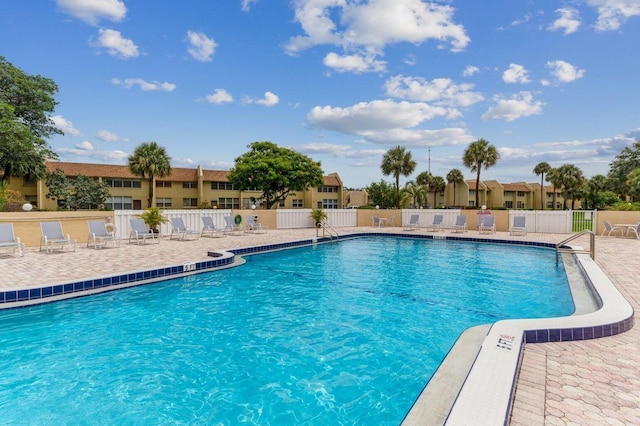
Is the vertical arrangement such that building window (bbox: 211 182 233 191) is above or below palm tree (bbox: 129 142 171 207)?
below

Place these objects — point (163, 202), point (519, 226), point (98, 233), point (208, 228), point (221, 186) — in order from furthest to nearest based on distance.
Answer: point (221, 186) < point (163, 202) < point (519, 226) < point (208, 228) < point (98, 233)

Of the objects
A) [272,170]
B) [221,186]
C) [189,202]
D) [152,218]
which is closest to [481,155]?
[272,170]

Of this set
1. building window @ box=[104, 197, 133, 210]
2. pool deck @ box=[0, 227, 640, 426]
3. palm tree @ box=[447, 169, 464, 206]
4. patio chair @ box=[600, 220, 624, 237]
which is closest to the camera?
pool deck @ box=[0, 227, 640, 426]

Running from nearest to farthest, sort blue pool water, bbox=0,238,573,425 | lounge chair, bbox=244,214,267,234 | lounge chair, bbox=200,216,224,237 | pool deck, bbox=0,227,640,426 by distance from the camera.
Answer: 1. pool deck, bbox=0,227,640,426
2. blue pool water, bbox=0,238,573,425
3. lounge chair, bbox=200,216,224,237
4. lounge chair, bbox=244,214,267,234

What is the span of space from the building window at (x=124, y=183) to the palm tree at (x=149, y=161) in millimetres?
4379

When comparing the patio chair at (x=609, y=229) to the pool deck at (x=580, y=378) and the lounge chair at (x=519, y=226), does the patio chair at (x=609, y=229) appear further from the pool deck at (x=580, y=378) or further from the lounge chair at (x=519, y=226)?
the pool deck at (x=580, y=378)

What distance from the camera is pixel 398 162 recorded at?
41.6m

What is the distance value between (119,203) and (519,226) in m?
37.3

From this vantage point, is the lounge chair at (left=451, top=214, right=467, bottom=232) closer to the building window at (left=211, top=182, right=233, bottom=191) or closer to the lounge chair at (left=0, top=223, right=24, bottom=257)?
the lounge chair at (left=0, top=223, right=24, bottom=257)

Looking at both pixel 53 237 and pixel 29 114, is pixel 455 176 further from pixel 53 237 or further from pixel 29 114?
pixel 53 237

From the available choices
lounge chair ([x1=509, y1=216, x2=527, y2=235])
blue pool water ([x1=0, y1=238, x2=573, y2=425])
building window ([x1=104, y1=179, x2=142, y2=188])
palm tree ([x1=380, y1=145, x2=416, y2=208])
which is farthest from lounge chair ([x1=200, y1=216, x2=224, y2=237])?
palm tree ([x1=380, y1=145, x2=416, y2=208])

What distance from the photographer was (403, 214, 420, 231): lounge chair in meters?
19.7

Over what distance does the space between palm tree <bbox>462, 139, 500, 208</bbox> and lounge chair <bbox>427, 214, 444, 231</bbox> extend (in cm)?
2087

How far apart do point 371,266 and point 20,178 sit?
36119 millimetres
